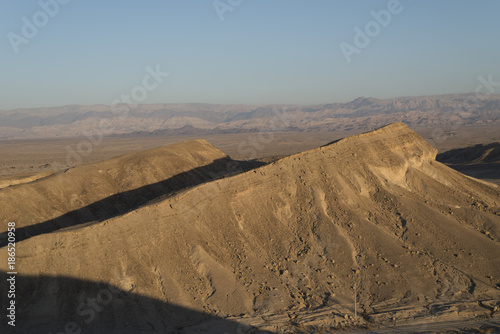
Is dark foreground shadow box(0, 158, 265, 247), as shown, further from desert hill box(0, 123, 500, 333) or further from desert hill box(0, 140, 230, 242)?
desert hill box(0, 123, 500, 333)

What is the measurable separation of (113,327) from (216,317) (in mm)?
2982

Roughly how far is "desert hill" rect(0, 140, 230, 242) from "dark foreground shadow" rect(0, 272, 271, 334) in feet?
21.0

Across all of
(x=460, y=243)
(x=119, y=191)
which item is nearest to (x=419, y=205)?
(x=460, y=243)

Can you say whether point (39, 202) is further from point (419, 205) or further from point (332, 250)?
point (419, 205)

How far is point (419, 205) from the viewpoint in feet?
55.9

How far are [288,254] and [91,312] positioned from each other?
656 cm

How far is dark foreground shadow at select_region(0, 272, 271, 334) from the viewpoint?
39.9 ft

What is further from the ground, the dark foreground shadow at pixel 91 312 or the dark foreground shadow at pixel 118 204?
the dark foreground shadow at pixel 118 204

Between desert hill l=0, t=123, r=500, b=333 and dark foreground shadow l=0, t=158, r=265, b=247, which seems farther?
dark foreground shadow l=0, t=158, r=265, b=247

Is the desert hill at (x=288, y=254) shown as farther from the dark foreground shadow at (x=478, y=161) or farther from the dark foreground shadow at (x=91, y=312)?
the dark foreground shadow at (x=478, y=161)

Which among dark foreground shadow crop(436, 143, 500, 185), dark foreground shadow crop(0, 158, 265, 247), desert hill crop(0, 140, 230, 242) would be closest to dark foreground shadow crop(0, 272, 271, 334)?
dark foreground shadow crop(0, 158, 265, 247)

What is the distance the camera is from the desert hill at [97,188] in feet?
65.0

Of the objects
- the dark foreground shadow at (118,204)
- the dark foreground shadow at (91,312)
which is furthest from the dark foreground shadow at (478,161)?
the dark foreground shadow at (91,312)

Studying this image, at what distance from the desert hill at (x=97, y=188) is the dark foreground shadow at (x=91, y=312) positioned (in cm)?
640
